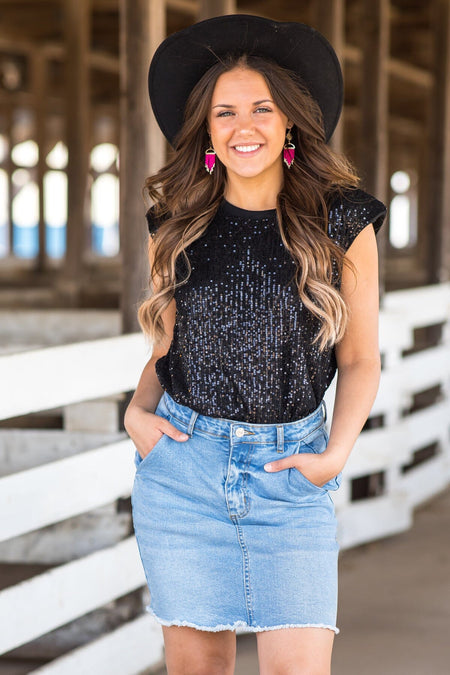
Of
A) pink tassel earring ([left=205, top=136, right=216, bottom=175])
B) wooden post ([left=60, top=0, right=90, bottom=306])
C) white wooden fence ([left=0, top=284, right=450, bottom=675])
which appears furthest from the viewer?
wooden post ([left=60, top=0, right=90, bottom=306])

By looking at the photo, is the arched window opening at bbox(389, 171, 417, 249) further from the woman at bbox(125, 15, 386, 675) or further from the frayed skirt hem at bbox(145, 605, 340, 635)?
the frayed skirt hem at bbox(145, 605, 340, 635)

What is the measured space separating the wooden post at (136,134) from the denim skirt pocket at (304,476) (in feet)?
6.43

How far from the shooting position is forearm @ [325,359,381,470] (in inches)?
77.5

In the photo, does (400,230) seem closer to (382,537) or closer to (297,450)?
(382,537)

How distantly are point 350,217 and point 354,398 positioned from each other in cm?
34

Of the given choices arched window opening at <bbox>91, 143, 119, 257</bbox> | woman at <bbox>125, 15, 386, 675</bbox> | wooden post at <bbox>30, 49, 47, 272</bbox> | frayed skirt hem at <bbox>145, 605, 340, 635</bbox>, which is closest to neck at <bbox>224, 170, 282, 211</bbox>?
woman at <bbox>125, 15, 386, 675</bbox>

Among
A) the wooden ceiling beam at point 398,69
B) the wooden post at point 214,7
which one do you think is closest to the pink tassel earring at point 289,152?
the wooden post at point 214,7

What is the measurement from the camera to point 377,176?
5.66 m

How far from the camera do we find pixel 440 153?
7387 mm

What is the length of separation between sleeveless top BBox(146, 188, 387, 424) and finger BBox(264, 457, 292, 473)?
8cm

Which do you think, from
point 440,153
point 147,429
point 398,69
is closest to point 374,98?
point 440,153

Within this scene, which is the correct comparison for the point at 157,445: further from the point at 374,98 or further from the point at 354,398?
the point at 374,98

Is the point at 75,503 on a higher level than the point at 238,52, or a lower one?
lower

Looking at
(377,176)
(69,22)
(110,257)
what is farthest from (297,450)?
(110,257)
